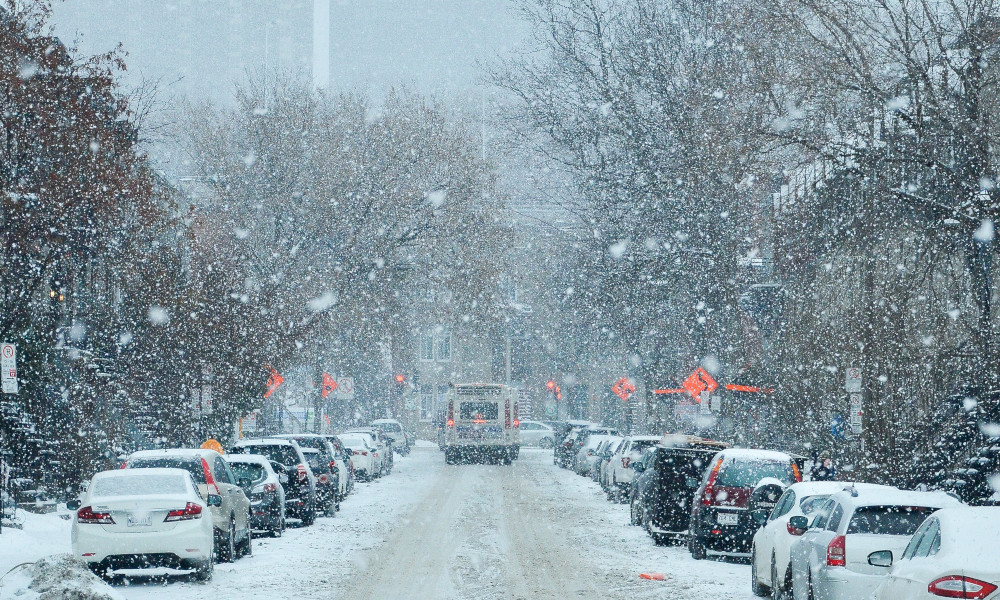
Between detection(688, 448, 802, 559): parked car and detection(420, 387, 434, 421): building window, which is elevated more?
detection(420, 387, 434, 421): building window

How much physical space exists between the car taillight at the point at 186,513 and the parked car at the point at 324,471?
1107 cm

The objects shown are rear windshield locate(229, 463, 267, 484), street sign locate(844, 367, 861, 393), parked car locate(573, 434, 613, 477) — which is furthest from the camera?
parked car locate(573, 434, 613, 477)

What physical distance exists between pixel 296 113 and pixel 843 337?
29718mm

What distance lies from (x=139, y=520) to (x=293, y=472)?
9.53 metres

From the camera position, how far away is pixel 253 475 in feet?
74.4

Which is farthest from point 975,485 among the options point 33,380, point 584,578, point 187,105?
point 187,105

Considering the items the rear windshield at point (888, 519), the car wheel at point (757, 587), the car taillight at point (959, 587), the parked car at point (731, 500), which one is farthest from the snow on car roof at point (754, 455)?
the car taillight at point (959, 587)

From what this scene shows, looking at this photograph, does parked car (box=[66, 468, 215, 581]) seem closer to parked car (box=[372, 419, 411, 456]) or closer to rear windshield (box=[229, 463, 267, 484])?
rear windshield (box=[229, 463, 267, 484])

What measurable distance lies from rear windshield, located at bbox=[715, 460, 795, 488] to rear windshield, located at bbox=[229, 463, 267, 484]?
7.47 metres

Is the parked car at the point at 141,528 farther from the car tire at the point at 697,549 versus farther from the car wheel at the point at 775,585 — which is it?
the car tire at the point at 697,549

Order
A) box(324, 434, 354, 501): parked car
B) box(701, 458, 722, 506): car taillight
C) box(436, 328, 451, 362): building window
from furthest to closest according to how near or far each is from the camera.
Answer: box(436, 328, 451, 362): building window, box(324, 434, 354, 501): parked car, box(701, 458, 722, 506): car taillight

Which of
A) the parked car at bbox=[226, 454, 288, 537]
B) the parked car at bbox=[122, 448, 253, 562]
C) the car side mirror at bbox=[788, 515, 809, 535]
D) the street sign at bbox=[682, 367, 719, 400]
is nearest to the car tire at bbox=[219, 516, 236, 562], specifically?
the parked car at bbox=[122, 448, 253, 562]

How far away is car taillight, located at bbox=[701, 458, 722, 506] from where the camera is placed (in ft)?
64.1

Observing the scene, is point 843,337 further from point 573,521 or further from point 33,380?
point 33,380
